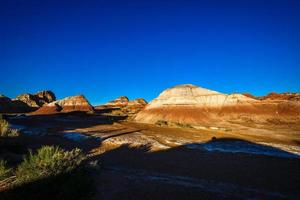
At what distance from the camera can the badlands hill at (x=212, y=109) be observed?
30.7 metres

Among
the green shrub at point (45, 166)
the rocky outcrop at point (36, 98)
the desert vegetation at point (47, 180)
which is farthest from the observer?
the rocky outcrop at point (36, 98)

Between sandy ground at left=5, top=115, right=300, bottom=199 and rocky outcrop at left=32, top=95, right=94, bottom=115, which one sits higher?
rocky outcrop at left=32, top=95, right=94, bottom=115

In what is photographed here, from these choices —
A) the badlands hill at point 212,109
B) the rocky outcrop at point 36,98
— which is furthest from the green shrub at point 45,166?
the rocky outcrop at point 36,98

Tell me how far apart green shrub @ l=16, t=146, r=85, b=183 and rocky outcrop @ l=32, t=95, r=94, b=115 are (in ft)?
199

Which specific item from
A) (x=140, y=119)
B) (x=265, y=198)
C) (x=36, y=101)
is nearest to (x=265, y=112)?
(x=140, y=119)

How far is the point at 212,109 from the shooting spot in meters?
33.8

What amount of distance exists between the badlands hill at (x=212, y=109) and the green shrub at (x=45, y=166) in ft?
80.2

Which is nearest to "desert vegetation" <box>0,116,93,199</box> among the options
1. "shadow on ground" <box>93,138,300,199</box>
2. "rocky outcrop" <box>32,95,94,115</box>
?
"shadow on ground" <box>93,138,300,199</box>

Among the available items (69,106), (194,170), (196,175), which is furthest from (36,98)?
(196,175)

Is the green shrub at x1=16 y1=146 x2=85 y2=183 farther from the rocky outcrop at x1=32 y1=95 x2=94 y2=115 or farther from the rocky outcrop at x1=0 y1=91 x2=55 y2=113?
the rocky outcrop at x1=0 y1=91 x2=55 y2=113

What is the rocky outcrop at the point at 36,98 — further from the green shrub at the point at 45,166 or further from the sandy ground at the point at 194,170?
the green shrub at the point at 45,166

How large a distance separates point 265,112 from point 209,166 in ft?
77.1

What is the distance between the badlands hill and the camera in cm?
3072

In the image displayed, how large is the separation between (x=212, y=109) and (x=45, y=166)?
95.4ft
